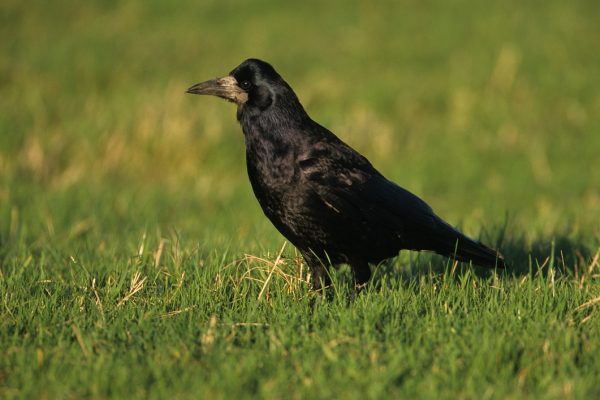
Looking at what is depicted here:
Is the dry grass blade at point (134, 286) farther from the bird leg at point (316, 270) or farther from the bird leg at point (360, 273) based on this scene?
the bird leg at point (360, 273)

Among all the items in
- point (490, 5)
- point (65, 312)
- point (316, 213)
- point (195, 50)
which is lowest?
point (65, 312)

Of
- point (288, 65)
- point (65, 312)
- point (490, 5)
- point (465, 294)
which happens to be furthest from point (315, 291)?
point (490, 5)

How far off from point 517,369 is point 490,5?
12.6 meters

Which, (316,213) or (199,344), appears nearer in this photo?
(199,344)

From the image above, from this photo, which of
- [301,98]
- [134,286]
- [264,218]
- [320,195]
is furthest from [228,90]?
[301,98]

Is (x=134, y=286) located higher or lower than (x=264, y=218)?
lower

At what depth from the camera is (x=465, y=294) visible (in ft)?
15.3

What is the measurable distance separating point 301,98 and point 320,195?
668cm

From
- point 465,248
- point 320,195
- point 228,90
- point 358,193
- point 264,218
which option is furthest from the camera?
point 264,218

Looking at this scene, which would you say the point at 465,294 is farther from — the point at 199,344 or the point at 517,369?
the point at 199,344

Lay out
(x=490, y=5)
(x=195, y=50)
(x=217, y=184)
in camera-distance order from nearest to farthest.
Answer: (x=217, y=184), (x=195, y=50), (x=490, y=5)

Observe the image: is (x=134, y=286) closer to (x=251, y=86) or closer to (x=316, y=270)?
(x=316, y=270)

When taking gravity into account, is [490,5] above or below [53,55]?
above

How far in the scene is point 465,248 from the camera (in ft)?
17.4
